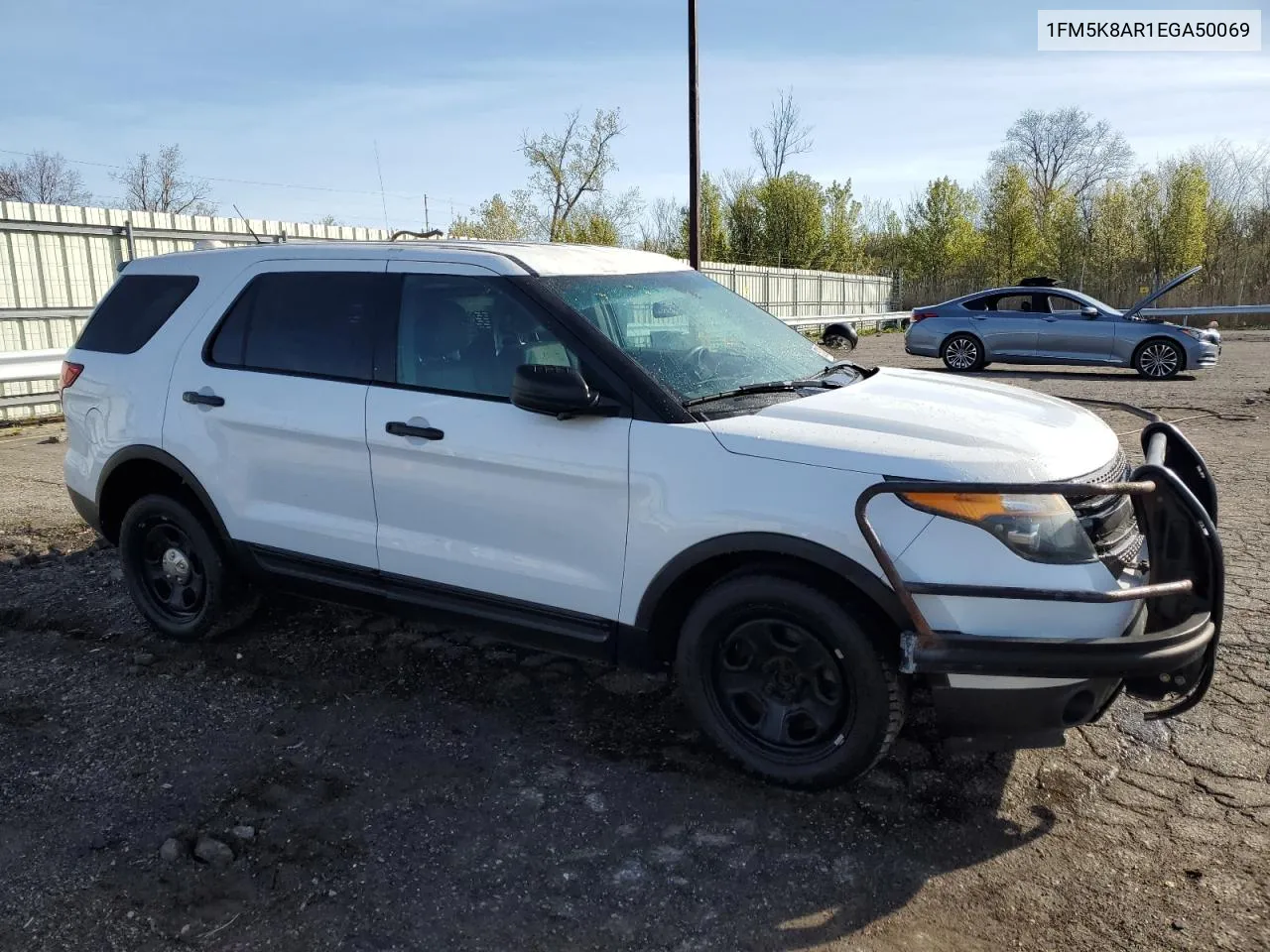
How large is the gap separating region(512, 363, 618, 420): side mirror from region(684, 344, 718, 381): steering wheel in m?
0.45

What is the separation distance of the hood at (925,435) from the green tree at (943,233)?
1897 inches

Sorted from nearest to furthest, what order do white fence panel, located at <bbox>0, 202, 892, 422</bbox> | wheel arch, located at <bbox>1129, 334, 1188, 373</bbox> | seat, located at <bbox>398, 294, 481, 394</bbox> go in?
seat, located at <bbox>398, 294, 481, 394</bbox>
white fence panel, located at <bbox>0, 202, 892, 422</bbox>
wheel arch, located at <bbox>1129, 334, 1188, 373</bbox>

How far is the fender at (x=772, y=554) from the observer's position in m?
2.98

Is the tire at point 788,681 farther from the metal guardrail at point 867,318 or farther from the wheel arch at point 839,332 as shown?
the metal guardrail at point 867,318

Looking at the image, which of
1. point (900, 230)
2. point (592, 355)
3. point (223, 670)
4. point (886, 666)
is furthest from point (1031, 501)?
point (900, 230)

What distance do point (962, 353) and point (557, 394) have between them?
52.1 ft

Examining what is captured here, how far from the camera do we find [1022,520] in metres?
2.90

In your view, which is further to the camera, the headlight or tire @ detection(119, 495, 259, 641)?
tire @ detection(119, 495, 259, 641)

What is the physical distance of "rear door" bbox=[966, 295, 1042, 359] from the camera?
17.0 metres

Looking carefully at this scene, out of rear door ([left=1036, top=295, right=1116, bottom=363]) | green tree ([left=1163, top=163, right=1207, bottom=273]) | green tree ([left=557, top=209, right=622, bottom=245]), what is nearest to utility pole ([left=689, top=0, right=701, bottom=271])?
rear door ([left=1036, top=295, right=1116, bottom=363])

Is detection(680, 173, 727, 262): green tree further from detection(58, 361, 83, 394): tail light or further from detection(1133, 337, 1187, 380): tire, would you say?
detection(58, 361, 83, 394): tail light

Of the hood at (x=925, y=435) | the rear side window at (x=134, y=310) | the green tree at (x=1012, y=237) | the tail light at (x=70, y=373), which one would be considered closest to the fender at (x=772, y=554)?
the hood at (x=925, y=435)

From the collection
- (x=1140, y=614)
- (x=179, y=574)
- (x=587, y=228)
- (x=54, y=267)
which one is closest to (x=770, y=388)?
(x=1140, y=614)

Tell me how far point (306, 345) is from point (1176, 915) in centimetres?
375
